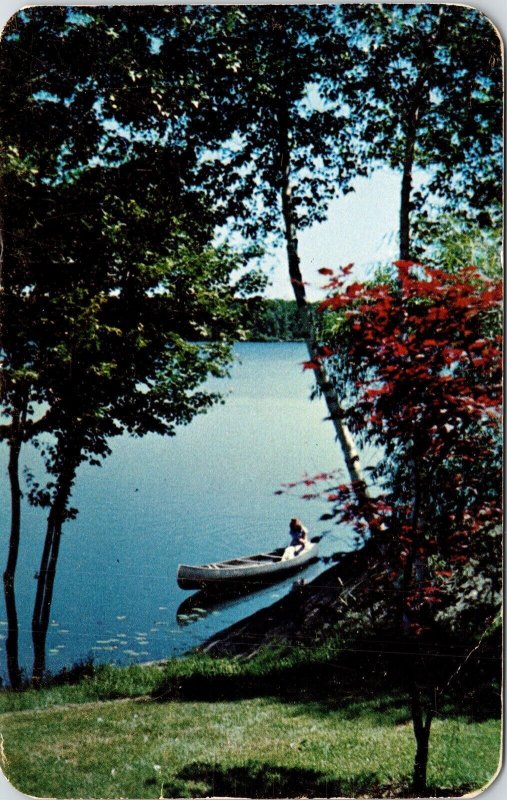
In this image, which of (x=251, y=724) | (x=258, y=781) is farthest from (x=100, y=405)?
(x=258, y=781)

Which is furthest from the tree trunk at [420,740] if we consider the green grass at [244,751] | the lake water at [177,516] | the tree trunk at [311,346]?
the tree trunk at [311,346]

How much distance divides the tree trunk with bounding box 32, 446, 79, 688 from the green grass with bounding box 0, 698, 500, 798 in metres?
0.34

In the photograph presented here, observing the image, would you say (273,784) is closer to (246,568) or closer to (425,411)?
(246,568)

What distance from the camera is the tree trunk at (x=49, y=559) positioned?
309cm

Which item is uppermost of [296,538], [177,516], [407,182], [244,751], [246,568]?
[407,182]

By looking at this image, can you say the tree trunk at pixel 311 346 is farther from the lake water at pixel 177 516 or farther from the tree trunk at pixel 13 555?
Answer: the tree trunk at pixel 13 555

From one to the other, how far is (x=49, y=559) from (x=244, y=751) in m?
1.25

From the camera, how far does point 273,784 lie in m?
3.01

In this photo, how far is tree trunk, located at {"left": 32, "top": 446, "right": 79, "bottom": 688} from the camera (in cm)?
309

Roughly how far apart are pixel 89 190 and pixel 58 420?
1099 millimetres

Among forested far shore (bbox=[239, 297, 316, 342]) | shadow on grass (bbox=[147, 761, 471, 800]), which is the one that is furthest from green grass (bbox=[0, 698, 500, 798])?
forested far shore (bbox=[239, 297, 316, 342])

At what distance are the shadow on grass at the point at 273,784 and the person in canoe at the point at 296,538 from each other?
0.97m

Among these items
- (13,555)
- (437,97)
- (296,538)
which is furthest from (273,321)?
(13,555)

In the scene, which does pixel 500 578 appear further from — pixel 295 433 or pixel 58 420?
pixel 58 420
